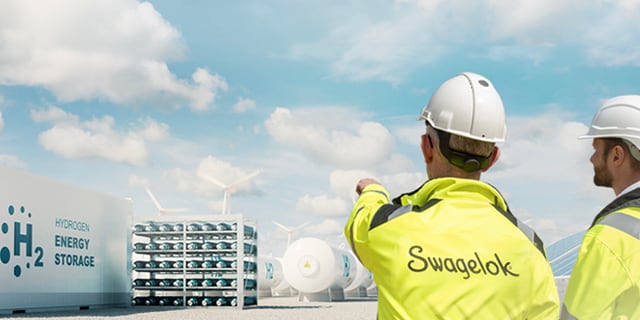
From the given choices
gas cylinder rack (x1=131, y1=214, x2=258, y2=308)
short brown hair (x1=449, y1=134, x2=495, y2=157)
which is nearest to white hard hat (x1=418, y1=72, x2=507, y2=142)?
short brown hair (x1=449, y1=134, x2=495, y2=157)

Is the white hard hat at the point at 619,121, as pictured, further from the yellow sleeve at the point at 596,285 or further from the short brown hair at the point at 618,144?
the yellow sleeve at the point at 596,285

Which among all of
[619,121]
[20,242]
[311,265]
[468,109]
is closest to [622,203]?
[619,121]

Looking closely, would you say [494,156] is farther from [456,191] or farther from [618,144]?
[618,144]

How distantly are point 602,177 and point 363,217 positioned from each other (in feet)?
4.00

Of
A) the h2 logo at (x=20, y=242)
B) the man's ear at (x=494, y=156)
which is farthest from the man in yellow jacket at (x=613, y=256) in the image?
the h2 logo at (x=20, y=242)

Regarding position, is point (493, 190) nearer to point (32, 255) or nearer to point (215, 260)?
point (32, 255)

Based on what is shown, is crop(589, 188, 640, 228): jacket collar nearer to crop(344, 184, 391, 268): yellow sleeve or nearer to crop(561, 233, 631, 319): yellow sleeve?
crop(561, 233, 631, 319): yellow sleeve

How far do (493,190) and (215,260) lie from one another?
1857cm

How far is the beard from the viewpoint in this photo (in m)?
2.70

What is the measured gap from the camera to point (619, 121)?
2842 mm

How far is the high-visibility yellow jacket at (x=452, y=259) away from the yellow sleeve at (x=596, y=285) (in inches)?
17.8

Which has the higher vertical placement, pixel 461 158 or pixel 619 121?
pixel 619 121

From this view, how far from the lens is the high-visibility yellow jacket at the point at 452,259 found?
5.96 feet

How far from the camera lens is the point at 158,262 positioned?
2066 cm
